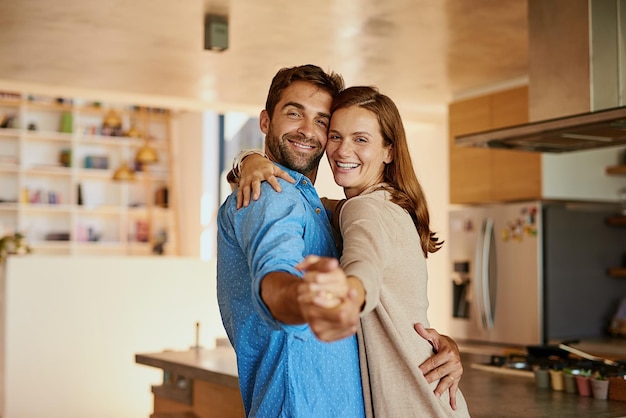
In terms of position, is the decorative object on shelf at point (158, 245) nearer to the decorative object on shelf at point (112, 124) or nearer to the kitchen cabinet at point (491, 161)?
the decorative object on shelf at point (112, 124)

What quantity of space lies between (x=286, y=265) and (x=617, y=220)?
15.8 ft

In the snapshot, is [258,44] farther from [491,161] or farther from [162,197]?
[162,197]

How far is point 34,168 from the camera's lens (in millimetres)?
10508

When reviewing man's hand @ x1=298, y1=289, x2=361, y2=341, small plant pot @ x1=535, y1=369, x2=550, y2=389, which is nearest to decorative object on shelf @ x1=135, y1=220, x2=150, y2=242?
small plant pot @ x1=535, y1=369, x2=550, y2=389

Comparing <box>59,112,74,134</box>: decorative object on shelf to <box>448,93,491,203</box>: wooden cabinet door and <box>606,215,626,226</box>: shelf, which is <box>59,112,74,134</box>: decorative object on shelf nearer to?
<box>448,93,491,203</box>: wooden cabinet door

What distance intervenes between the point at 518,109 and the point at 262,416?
14.3 feet

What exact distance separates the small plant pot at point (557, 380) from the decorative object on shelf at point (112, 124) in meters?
8.58

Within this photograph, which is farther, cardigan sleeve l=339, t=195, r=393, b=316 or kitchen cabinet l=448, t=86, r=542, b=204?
kitchen cabinet l=448, t=86, r=542, b=204

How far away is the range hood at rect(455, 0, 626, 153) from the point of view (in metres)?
3.33

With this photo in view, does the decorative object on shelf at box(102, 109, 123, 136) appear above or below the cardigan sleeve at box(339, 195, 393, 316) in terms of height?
above

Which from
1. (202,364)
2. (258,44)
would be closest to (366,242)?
(202,364)

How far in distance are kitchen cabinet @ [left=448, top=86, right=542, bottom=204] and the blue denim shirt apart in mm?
3837

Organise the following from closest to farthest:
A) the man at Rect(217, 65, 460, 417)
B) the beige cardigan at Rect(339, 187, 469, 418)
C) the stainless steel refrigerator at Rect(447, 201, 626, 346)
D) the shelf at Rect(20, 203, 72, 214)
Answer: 1. the man at Rect(217, 65, 460, 417)
2. the beige cardigan at Rect(339, 187, 469, 418)
3. the stainless steel refrigerator at Rect(447, 201, 626, 346)
4. the shelf at Rect(20, 203, 72, 214)

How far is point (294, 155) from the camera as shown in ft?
6.06
